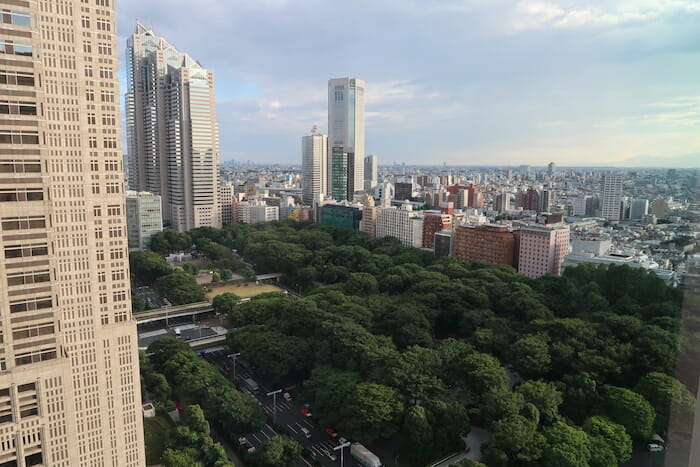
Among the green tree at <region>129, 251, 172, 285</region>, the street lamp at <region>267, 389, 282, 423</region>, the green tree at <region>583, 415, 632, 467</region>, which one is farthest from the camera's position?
the green tree at <region>129, 251, 172, 285</region>

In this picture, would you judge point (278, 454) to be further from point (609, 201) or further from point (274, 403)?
point (609, 201)

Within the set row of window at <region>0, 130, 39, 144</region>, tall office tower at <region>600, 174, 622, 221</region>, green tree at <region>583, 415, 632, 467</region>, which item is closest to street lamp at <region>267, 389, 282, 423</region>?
green tree at <region>583, 415, 632, 467</region>

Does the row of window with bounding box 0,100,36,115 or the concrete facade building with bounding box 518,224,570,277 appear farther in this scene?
the concrete facade building with bounding box 518,224,570,277

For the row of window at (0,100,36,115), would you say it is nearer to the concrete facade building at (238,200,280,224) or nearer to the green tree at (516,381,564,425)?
the green tree at (516,381,564,425)

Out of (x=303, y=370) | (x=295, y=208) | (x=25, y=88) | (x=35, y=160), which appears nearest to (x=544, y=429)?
(x=303, y=370)

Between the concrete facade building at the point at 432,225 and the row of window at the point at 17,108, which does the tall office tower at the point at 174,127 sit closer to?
the concrete facade building at the point at 432,225

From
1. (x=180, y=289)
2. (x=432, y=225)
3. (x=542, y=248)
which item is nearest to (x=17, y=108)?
(x=180, y=289)

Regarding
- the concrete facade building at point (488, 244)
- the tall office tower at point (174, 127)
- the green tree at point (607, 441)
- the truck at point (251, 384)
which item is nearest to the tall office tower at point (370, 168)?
the tall office tower at point (174, 127)
